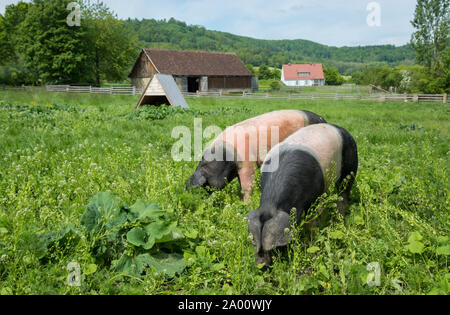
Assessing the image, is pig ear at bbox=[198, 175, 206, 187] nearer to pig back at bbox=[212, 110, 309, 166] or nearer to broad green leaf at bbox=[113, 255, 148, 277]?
pig back at bbox=[212, 110, 309, 166]

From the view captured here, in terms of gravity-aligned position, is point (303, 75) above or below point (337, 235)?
above

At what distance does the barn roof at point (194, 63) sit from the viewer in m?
42.3

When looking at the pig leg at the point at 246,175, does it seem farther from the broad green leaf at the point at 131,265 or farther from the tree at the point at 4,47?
the tree at the point at 4,47

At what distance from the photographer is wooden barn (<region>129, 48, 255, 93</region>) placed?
1665 inches

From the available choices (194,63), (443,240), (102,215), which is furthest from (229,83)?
(443,240)

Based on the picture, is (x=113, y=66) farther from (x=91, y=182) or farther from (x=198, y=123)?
(x=91, y=182)

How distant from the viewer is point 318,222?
14.1ft

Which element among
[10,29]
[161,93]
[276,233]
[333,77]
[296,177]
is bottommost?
[276,233]

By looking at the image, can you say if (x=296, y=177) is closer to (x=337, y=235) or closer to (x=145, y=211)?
(x=337, y=235)

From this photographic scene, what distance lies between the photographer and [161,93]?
14.8m

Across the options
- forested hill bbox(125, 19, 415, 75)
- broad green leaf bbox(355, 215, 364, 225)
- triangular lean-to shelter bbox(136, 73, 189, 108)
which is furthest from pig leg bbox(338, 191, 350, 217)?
forested hill bbox(125, 19, 415, 75)

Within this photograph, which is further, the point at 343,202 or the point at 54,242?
the point at 343,202

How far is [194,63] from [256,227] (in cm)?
4385
